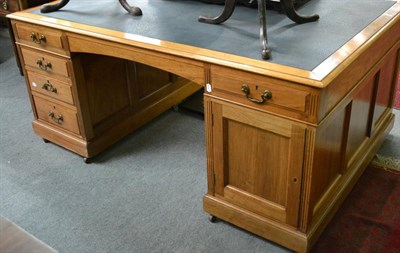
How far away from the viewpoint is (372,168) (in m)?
2.12

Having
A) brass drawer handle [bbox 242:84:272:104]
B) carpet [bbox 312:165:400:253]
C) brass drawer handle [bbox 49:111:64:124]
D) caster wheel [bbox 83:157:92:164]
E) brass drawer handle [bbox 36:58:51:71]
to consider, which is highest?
brass drawer handle [bbox 242:84:272:104]

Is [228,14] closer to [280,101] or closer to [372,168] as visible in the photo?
[280,101]

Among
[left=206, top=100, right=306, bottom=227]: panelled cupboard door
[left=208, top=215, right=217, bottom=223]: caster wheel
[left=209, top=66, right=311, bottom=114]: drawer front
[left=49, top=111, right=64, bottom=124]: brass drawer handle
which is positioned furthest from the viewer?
[left=49, top=111, right=64, bottom=124]: brass drawer handle

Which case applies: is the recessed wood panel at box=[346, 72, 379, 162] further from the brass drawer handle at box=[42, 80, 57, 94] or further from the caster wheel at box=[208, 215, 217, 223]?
the brass drawer handle at box=[42, 80, 57, 94]

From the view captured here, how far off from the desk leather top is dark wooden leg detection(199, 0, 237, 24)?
2cm

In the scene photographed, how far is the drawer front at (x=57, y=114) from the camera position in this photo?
7.07 feet

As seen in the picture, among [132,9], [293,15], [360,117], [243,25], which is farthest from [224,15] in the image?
[360,117]

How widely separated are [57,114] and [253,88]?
3.82 feet

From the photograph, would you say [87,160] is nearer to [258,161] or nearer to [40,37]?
[40,37]

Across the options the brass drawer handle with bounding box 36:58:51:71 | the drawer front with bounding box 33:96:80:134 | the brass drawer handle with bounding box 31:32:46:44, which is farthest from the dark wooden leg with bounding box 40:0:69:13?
the drawer front with bounding box 33:96:80:134

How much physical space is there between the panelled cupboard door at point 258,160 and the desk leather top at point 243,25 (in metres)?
0.20

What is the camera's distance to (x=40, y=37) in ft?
6.64

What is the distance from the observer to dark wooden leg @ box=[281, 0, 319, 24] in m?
1.69

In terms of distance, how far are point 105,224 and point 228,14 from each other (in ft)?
3.17
